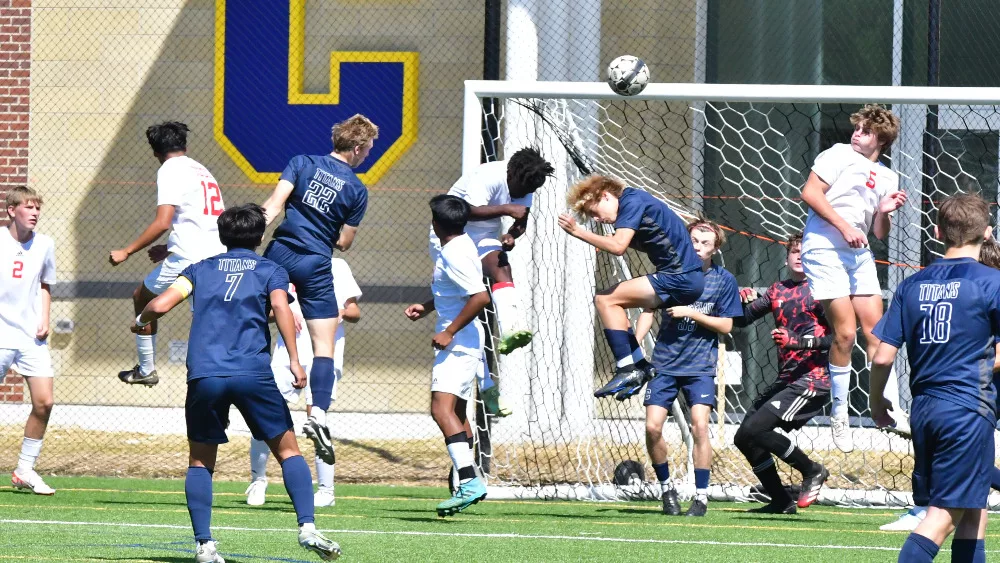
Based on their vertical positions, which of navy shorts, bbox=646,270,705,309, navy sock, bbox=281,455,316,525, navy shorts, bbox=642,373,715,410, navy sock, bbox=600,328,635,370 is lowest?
navy sock, bbox=281,455,316,525

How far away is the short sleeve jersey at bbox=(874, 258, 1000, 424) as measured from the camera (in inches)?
204

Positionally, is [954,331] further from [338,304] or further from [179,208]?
[179,208]

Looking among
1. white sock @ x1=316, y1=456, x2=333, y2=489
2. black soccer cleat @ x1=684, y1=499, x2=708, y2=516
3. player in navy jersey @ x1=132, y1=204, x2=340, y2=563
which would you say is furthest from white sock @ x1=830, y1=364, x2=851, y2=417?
player in navy jersey @ x1=132, y1=204, x2=340, y2=563

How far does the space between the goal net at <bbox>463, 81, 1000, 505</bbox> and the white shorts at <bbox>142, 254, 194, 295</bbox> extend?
2.19m

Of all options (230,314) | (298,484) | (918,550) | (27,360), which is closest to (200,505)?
(298,484)

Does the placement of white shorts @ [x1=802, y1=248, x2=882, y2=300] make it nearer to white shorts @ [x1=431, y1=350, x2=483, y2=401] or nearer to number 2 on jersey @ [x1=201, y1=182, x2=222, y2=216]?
white shorts @ [x1=431, y1=350, x2=483, y2=401]

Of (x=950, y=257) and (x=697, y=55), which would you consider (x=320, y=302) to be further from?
(x=697, y=55)

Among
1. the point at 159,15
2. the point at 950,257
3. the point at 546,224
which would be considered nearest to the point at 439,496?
the point at 546,224

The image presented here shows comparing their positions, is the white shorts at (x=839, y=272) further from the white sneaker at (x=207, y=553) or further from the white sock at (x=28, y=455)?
the white sock at (x=28, y=455)

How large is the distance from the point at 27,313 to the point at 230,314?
4524mm

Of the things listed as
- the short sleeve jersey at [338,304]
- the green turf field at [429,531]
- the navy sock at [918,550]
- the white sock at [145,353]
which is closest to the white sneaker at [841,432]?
the green turf field at [429,531]

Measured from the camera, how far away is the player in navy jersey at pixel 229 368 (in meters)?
5.98

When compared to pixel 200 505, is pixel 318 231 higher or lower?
higher

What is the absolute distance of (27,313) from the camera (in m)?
10.0
